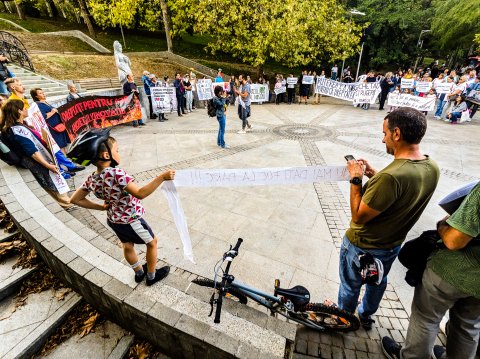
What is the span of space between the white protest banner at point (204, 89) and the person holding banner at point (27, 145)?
35.5ft

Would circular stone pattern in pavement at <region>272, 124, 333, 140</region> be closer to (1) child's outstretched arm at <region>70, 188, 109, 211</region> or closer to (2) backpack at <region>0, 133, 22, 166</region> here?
(2) backpack at <region>0, 133, 22, 166</region>

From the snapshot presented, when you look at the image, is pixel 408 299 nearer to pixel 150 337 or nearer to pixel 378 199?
pixel 378 199

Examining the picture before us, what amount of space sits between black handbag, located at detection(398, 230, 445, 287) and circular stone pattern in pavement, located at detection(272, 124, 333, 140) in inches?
299

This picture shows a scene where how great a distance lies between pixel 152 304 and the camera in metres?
2.22

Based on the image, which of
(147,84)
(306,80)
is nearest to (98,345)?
(147,84)

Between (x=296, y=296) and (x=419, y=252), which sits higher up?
(x=419, y=252)

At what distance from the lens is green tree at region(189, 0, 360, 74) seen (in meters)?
17.0

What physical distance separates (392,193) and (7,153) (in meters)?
5.42

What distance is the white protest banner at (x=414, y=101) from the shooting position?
39.5 ft

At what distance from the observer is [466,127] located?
1113 cm

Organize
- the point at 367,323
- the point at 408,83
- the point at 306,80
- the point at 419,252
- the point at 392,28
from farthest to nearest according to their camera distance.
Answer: the point at 392,28 → the point at 306,80 → the point at 408,83 → the point at 367,323 → the point at 419,252

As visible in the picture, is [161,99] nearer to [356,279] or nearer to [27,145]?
[27,145]

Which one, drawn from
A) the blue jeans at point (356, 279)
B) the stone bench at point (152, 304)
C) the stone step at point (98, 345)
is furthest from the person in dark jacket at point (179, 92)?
the blue jeans at point (356, 279)

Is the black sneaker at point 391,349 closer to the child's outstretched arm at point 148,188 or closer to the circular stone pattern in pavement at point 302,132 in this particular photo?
the child's outstretched arm at point 148,188
